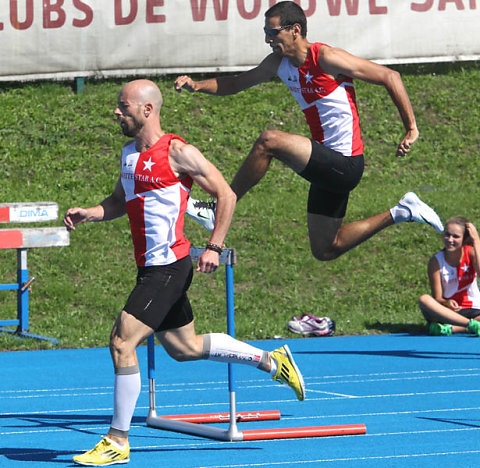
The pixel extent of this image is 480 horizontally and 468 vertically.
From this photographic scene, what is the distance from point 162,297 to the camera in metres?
6.32

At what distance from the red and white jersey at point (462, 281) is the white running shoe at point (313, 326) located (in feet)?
4.61

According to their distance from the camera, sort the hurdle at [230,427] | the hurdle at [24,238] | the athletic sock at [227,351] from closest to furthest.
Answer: the athletic sock at [227,351]
the hurdle at [230,427]
the hurdle at [24,238]

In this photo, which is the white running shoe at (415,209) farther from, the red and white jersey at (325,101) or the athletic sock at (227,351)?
the athletic sock at (227,351)

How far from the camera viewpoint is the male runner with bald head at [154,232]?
6219 millimetres

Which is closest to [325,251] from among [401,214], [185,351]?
[401,214]

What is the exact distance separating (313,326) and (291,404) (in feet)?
14.5

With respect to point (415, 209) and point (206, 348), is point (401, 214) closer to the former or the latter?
point (415, 209)

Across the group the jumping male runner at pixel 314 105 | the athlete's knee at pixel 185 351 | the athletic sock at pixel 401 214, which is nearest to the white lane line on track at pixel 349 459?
the athlete's knee at pixel 185 351

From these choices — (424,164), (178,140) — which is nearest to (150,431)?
(178,140)

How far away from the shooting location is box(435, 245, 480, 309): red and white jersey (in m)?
12.5

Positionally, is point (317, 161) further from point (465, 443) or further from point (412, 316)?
point (412, 316)

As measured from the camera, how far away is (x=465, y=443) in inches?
256

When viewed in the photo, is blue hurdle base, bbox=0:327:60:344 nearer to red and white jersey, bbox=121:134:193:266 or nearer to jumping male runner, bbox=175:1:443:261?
jumping male runner, bbox=175:1:443:261

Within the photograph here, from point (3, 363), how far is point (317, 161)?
16.4 feet
